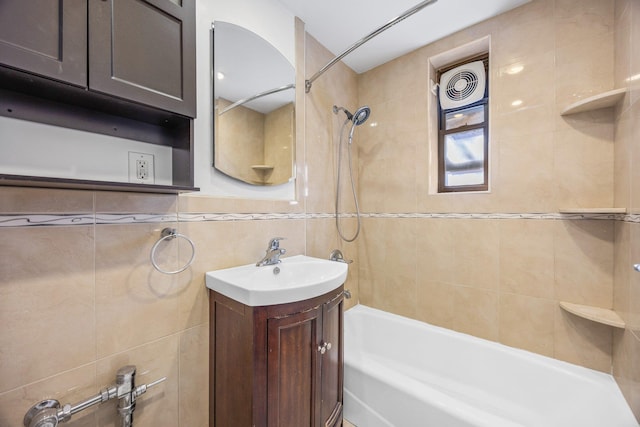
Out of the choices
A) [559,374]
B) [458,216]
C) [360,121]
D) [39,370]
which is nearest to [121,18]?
[39,370]

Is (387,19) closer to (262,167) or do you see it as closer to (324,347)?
(262,167)

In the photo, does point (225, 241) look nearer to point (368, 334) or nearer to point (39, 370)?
point (39, 370)

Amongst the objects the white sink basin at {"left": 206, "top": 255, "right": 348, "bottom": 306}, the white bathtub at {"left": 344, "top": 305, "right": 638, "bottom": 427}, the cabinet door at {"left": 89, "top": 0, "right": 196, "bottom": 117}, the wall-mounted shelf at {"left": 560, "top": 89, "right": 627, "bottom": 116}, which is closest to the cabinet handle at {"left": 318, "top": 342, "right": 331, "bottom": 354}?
the white sink basin at {"left": 206, "top": 255, "right": 348, "bottom": 306}

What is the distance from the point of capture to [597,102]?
1.19m

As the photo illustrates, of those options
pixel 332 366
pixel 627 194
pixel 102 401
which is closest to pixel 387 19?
pixel 627 194

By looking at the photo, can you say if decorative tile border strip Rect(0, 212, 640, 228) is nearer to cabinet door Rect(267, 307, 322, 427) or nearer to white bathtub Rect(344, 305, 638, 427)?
cabinet door Rect(267, 307, 322, 427)

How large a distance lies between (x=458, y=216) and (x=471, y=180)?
32 cm

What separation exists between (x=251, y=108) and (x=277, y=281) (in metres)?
0.97

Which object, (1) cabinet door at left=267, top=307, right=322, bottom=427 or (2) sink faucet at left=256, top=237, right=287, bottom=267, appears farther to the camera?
(2) sink faucet at left=256, top=237, right=287, bottom=267

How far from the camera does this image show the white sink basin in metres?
0.90

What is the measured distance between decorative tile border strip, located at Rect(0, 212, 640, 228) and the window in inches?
10.8

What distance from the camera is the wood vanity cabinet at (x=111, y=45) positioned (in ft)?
1.88

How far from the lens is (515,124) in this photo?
4.91ft

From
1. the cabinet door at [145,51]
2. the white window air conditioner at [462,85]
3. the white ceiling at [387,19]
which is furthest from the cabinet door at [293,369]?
the white window air conditioner at [462,85]
